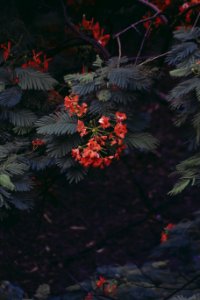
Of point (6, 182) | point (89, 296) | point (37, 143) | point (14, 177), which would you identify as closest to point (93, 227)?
point (89, 296)

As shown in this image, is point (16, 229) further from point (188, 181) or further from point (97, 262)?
point (188, 181)

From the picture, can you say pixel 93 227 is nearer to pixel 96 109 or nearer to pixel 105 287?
pixel 105 287

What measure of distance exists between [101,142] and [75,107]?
23cm

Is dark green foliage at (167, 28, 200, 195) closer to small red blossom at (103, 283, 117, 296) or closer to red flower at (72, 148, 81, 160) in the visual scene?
red flower at (72, 148, 81, 160)

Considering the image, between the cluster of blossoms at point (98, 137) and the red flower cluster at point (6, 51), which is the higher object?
the red flower cluster at point (6, 51)

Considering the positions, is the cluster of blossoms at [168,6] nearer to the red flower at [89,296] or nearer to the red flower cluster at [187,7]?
Answer: the red flower cluster at [187,7]

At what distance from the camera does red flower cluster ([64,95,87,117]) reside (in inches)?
111

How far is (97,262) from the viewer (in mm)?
5551

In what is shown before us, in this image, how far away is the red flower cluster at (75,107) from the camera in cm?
282

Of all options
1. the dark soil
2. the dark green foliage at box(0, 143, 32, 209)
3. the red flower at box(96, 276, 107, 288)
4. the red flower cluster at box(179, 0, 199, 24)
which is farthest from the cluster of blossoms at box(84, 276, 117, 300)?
the red flower cluster at box(179, 0, 199, 24)

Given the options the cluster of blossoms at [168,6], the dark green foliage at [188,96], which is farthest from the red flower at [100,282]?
the cluster of blossoms at [168,6]

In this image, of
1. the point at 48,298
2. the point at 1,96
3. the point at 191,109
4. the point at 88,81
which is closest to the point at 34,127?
the point at 1,96

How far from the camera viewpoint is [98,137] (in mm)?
2746

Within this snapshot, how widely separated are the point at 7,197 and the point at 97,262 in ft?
9.74
